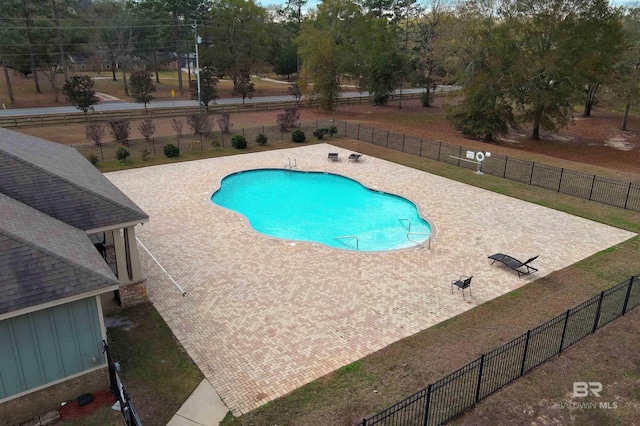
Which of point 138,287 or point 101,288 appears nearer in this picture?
point 101,288

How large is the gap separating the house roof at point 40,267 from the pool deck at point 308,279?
3256mm

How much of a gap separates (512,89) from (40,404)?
37064 mm

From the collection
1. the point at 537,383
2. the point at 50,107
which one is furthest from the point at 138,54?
the point at 537,383

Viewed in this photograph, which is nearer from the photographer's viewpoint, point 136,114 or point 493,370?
point 493,370

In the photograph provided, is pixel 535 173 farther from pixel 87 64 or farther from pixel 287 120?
pixel 87 64

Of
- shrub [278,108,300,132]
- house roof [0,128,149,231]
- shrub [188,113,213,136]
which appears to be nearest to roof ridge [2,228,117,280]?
house roof [0,128,149,231]

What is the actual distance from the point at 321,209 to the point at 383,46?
35.5 m

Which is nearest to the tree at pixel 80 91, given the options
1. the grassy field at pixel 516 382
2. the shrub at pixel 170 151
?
the shrub at pixel 170 151

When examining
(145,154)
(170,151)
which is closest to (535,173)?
(170,151)

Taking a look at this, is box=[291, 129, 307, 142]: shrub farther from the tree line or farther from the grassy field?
the grassy field

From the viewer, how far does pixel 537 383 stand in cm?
1016

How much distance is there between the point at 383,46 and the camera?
52.7 metres

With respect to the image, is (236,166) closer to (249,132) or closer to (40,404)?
(249,132)

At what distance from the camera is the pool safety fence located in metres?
24.0
